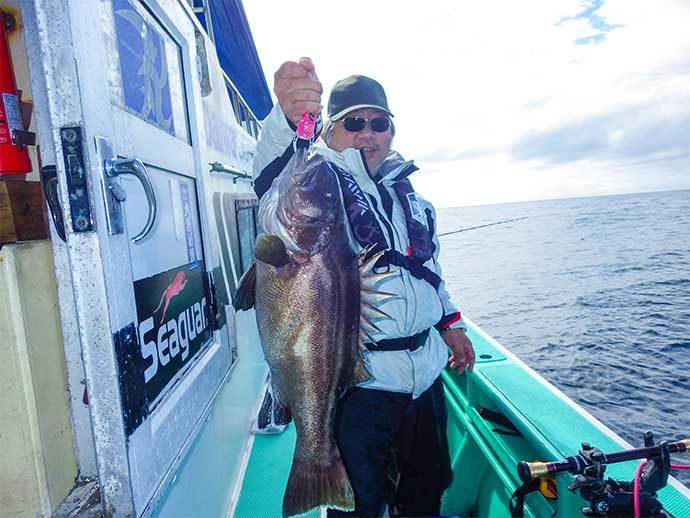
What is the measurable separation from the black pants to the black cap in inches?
66.7

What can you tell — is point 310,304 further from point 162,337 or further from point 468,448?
point 468,448

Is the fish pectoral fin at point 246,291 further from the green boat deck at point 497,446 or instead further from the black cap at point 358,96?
the green boat deck at point 497,446

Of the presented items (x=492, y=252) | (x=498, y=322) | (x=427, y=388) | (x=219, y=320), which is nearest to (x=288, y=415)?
(x=219, y=320)

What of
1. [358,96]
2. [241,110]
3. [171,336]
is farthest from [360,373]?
[241,110]

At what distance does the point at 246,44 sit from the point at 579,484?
13.8ft

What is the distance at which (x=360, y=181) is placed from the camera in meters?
2.58

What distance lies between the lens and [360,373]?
180cm

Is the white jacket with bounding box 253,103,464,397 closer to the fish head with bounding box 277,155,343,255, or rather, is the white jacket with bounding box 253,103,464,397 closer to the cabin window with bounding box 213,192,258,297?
the fish head with bounding box 277,155,343,255

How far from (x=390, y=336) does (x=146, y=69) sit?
64.9 inches

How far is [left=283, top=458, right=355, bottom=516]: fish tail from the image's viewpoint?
179cm

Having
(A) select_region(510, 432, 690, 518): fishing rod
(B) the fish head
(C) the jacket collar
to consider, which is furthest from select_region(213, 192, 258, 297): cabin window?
(A) select_region(510, 432, 690, 518): fishing rod

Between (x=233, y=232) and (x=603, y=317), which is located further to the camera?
(x=603, y=317)

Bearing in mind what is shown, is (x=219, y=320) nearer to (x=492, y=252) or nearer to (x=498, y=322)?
(x=498, y=322)

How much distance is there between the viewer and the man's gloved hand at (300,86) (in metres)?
1.59
